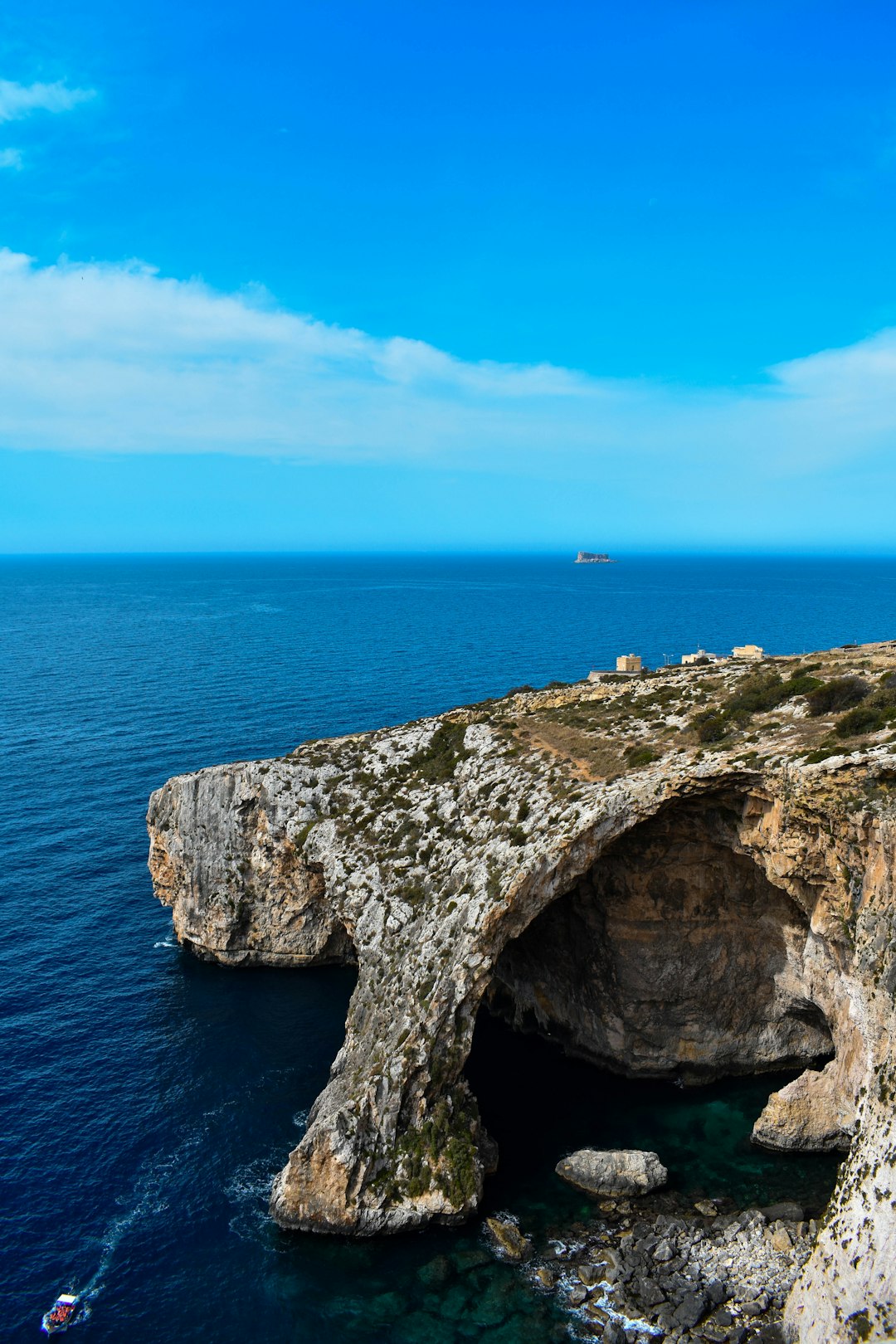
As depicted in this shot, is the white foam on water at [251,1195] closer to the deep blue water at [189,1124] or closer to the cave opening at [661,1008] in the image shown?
the deep blue water at [189,1124]

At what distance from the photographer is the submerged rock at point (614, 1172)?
121 feet

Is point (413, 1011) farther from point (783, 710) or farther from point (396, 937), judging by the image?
point (783, 710)

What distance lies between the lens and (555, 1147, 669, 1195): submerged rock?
37000 mm

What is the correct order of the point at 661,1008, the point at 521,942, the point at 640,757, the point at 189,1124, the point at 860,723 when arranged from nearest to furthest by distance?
the point at 860,723 < the point at 189,1124 < the point at 640,757 < the point at 661,1008 < the point at 521,942

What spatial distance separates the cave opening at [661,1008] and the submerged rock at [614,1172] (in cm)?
177

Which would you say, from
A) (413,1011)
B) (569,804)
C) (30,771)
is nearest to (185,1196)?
(413,1011)

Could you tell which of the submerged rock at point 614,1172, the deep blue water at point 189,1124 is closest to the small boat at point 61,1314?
the deep blue water at point 189,1124

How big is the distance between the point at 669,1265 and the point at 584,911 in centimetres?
1674

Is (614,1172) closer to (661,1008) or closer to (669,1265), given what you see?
(669,1265)

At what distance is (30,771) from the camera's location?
84.5 m

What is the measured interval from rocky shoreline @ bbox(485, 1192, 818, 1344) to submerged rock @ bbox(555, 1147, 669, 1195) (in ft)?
1.79

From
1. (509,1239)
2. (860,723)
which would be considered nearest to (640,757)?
(860,723)

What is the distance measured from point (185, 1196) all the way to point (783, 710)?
3529 cm

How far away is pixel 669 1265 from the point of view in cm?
3281
